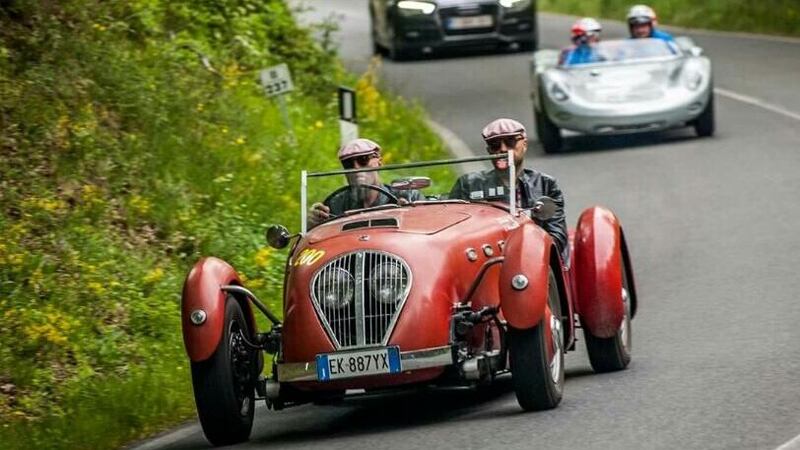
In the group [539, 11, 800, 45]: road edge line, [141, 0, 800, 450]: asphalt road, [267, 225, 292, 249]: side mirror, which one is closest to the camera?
[141, 0, 800, 450]: asphalt road

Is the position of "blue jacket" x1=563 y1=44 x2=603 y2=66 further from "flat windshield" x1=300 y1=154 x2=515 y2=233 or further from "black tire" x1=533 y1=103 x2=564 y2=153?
"flat windshield" x1=300 y1=154 x2=515 y2=233

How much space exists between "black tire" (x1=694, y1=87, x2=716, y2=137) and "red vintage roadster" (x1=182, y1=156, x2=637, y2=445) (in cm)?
1342

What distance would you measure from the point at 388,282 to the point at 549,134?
14.3 m

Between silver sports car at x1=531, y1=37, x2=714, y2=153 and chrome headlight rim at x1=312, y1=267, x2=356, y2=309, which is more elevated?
chrome headlight rim at x1=312, y1=267, x2=356, y2=309

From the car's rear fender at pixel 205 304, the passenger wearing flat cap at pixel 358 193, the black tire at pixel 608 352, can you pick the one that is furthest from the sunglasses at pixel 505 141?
the car's rear fender at pixel 205 304

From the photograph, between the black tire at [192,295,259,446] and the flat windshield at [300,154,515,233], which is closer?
the black tire at [192,295,259,446]

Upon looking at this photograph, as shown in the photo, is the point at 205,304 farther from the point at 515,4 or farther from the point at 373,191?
the point at 515,4

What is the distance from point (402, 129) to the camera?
82.2ft

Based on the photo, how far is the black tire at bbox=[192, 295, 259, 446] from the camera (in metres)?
11.1

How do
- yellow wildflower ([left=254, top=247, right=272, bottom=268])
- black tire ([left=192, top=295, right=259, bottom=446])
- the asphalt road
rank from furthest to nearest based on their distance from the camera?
yellow wildflower ([left=254, top=247, right=272, bottom=268]) → black tire ([left=192, top=295, right=259, bottom=446]) → the asphalt road

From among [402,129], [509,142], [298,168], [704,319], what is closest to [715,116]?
[402,129]

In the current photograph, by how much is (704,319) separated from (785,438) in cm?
461

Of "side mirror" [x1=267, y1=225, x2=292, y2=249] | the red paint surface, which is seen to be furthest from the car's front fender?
the red paint surface

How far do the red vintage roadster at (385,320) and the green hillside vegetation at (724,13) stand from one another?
94.0 feet
